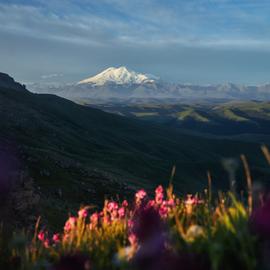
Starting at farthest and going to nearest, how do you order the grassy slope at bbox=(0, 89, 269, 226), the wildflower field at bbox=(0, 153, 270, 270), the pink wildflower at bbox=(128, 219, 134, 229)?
the grassy slope at bbox=(0, 89, 269, 226) < the pink wildflower at bbox=(128, 219, 134, 229) < the wildflower field at bbox=(0, 153, 270, 270)

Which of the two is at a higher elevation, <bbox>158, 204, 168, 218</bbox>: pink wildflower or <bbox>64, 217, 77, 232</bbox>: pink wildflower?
<bbox>158, 204, 168, 218</bbox>: pink wildflower

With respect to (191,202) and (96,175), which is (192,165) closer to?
(96,175)

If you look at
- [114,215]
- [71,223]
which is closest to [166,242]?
[71,223]

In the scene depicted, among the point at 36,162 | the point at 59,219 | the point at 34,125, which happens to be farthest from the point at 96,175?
the point at 34,125

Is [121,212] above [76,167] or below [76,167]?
above

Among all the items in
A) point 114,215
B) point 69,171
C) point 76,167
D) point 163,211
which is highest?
point 163,211

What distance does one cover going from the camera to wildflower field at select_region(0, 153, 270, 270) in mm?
3471

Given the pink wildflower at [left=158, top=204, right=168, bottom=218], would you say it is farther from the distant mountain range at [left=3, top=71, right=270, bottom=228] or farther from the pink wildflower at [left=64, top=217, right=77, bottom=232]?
the distant mountain range at [left=3, top=71, right=270, bottom=228]

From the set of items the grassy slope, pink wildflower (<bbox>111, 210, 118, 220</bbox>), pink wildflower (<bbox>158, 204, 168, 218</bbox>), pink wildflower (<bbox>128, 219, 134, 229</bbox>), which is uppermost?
pink wildflower (<bbox>158, 204, 168, 218</bbox>)

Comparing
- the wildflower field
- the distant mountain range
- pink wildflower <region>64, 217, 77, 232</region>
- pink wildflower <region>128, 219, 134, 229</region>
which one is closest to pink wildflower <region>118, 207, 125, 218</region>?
the wildflower field

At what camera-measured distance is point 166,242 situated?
172 inches

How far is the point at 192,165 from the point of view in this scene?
588ft

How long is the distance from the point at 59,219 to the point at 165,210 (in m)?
28.6

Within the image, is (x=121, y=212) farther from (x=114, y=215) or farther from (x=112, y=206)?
(x=112, y=206)
